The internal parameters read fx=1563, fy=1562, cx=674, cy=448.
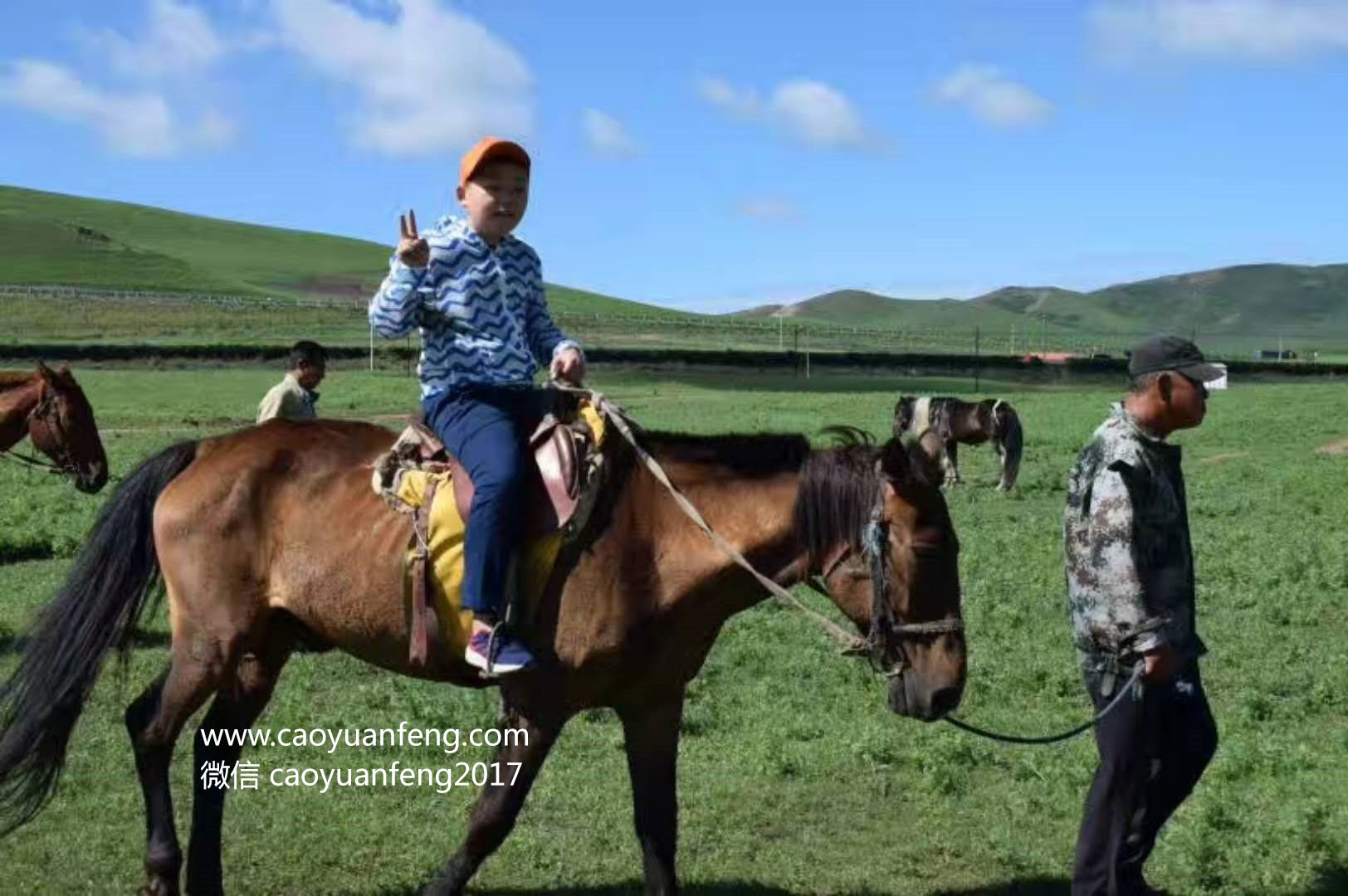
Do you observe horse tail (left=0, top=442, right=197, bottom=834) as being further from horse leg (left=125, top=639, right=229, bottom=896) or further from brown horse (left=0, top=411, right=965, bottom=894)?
horse leg (left=125, top=639, right=229, bottom=896)

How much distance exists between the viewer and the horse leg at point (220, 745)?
264 inches

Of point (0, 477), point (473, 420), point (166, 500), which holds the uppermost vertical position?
point (473, 420)

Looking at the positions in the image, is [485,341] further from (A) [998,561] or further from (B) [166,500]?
(A) [998,561]

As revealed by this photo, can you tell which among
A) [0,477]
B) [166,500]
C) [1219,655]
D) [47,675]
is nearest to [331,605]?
[166,500]

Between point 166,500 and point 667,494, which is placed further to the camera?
point 166,500

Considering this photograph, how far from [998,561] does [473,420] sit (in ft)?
31.9

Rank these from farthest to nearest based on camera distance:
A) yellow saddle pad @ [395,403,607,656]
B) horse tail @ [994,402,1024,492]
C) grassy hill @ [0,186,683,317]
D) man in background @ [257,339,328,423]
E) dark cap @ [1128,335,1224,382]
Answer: grassy hill @ [0,186,683,317] < horse tail @ [994,402,1024,492] < man in background @ [257,339,328,423] < yellow saddle pad @ [395,403,607,656] < dark cap @ [1128,335,1224,382]

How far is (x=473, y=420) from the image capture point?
19.8 feet

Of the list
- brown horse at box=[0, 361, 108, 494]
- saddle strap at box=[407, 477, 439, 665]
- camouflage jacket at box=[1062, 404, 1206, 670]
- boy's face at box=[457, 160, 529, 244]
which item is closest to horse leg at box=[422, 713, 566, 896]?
saddle strap at box=[407, 477, 439, 665]

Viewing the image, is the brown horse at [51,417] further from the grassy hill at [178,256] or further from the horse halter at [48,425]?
the grassy hill at [178,256]

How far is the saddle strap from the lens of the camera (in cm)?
614

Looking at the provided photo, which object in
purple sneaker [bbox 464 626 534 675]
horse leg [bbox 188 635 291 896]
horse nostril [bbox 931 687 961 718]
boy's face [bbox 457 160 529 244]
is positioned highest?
boy's face [bbox 457 160 529 244]

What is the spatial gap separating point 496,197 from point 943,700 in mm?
2563

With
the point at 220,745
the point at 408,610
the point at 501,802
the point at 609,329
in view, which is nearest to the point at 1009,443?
the point at 220,745
